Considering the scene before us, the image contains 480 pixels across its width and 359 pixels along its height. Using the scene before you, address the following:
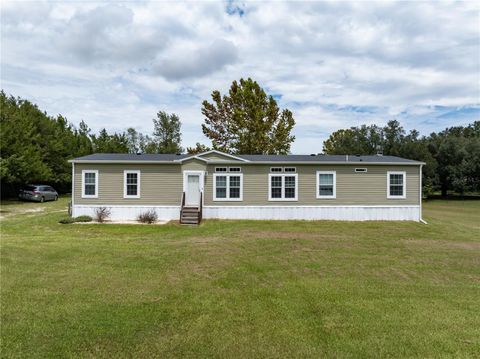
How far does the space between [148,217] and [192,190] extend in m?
2.71

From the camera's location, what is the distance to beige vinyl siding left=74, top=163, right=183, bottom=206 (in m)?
18.1

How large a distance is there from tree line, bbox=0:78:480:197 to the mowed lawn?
20602 mm

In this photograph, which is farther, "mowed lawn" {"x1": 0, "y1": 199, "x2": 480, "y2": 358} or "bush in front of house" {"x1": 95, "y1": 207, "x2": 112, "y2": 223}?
"bush in front of house" {"x1": 95, "y1": 207, "x2": 112, "y2": 223}

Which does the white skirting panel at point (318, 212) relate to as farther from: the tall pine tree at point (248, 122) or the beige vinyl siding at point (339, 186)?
the tall pine tree at point (248, 122)

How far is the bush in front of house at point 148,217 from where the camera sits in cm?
1722

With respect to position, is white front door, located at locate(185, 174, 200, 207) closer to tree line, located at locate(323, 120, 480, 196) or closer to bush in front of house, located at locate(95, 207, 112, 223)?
bush in front of house, located at locate(95, 207, 112, 223)

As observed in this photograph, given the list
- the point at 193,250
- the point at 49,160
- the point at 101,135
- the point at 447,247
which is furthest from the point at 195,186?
the point at 101,135

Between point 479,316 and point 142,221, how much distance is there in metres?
14.7

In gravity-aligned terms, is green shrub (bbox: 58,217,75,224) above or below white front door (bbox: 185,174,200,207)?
below

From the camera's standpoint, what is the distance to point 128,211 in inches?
713

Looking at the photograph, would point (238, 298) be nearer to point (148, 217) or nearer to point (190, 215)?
point (190, 215)

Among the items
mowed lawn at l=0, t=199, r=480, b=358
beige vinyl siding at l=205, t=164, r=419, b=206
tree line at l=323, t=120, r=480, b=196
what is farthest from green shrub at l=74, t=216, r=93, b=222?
tree line at l=323, t=120, r=480, b=196

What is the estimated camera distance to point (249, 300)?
5.99 m

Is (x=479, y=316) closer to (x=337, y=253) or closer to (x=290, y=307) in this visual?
(x=290, y=307)
